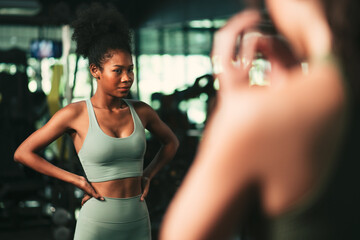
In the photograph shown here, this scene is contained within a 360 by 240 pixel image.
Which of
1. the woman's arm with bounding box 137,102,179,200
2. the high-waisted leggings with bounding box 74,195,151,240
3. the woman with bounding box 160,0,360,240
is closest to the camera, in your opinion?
the woman with bounding box 160,0,360,240

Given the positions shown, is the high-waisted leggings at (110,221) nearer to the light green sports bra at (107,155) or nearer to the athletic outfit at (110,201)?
the athletic outfit at (110,201)

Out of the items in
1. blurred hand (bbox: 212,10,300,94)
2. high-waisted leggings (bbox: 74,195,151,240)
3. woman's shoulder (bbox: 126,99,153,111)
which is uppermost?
blurred hand (bbox: 212,10,300,94)

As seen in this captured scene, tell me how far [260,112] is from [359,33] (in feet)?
0.44

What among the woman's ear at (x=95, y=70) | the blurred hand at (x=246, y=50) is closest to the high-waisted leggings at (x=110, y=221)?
the woman's ear at (x=95, y=70)

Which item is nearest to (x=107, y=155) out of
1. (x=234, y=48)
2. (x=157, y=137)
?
(x=157, y=137)

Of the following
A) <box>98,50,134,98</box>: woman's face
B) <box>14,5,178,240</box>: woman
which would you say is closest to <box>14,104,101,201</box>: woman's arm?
<box>14,5,178,240</box>: woman

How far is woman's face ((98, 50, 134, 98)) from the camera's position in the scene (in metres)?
2.02

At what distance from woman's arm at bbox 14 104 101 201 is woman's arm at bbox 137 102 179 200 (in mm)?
278

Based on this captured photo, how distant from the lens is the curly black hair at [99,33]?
2096 mm

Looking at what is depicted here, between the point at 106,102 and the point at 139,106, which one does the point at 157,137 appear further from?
the point at 106,102

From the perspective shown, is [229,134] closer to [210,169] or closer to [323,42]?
[210,169]

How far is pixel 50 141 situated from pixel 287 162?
5.65 ft

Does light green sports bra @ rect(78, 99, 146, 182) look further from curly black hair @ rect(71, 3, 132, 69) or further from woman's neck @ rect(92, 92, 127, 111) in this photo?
curly black hair @ rect(71, 3, 132, 69)

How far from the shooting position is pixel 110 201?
1.91m
